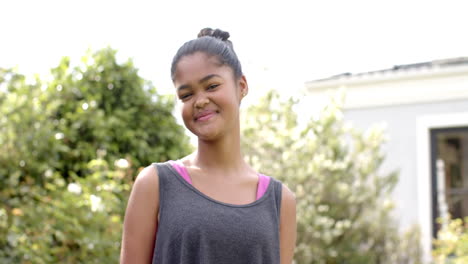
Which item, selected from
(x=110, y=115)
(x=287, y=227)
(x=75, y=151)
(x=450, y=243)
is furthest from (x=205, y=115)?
(x=450, y=243)

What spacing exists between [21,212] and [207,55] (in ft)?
9.51

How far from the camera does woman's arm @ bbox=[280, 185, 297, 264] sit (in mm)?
2146

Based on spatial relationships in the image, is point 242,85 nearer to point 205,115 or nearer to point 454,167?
point 205,115

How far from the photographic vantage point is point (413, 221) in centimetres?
816

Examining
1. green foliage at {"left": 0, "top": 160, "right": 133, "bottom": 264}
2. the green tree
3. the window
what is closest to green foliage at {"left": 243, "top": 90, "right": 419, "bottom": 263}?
the window

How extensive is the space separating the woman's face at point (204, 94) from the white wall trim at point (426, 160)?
6840 millimetres

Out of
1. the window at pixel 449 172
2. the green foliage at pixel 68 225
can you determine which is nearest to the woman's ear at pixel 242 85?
the green foliage at pixel 68 225

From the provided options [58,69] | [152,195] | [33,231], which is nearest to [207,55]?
[152,195]

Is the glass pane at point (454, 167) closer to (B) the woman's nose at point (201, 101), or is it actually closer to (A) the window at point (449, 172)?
(A) the window at point (449, 172)

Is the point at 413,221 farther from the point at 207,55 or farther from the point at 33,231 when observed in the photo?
the point at 207,55

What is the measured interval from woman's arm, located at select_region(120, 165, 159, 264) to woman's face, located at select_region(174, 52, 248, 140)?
0.26 m

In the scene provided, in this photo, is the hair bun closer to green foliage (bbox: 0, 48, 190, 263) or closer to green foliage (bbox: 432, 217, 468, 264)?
green foliage (bbox: 0, 48, 190, 263)

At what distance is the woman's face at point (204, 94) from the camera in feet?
6.41

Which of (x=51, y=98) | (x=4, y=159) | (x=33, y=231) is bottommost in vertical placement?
(x=33, y=231)
